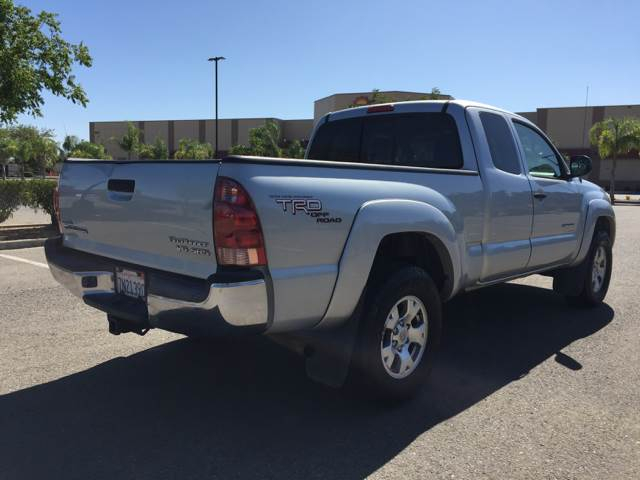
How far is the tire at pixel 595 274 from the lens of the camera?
6105 mm

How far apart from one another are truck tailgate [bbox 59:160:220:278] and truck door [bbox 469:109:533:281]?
2.32 m

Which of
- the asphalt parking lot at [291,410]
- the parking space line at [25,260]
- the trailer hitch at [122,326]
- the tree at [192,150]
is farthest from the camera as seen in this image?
the tree at [192,150]

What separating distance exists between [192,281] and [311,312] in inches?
25.9

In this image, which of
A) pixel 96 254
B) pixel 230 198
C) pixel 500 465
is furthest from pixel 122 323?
pixel 500 465

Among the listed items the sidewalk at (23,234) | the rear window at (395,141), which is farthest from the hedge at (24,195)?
the rear window at (395,141)

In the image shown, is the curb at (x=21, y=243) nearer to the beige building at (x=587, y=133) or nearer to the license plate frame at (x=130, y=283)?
the license plate frame at (x=130, y=283)

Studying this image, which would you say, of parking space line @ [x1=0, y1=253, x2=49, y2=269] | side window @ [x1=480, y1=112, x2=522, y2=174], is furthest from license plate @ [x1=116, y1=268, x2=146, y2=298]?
parking space line @ [x1=0, y1=253, x2=49, y2=269]

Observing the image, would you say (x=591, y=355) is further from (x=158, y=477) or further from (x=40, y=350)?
(x=40, y=350)

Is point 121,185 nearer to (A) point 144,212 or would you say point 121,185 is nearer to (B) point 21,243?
(A) point 144,212

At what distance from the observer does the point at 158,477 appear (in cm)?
275

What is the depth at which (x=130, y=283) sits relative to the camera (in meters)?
3.27

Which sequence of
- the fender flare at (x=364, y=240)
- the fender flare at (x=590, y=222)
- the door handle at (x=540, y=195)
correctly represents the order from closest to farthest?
the fender flare at (x=364, y=240) < the door handle at (x=540, y=195) < the fender flare at (x=590, y=222)

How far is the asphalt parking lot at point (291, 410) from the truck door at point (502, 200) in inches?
32.8

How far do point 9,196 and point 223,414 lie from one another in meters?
12.3
